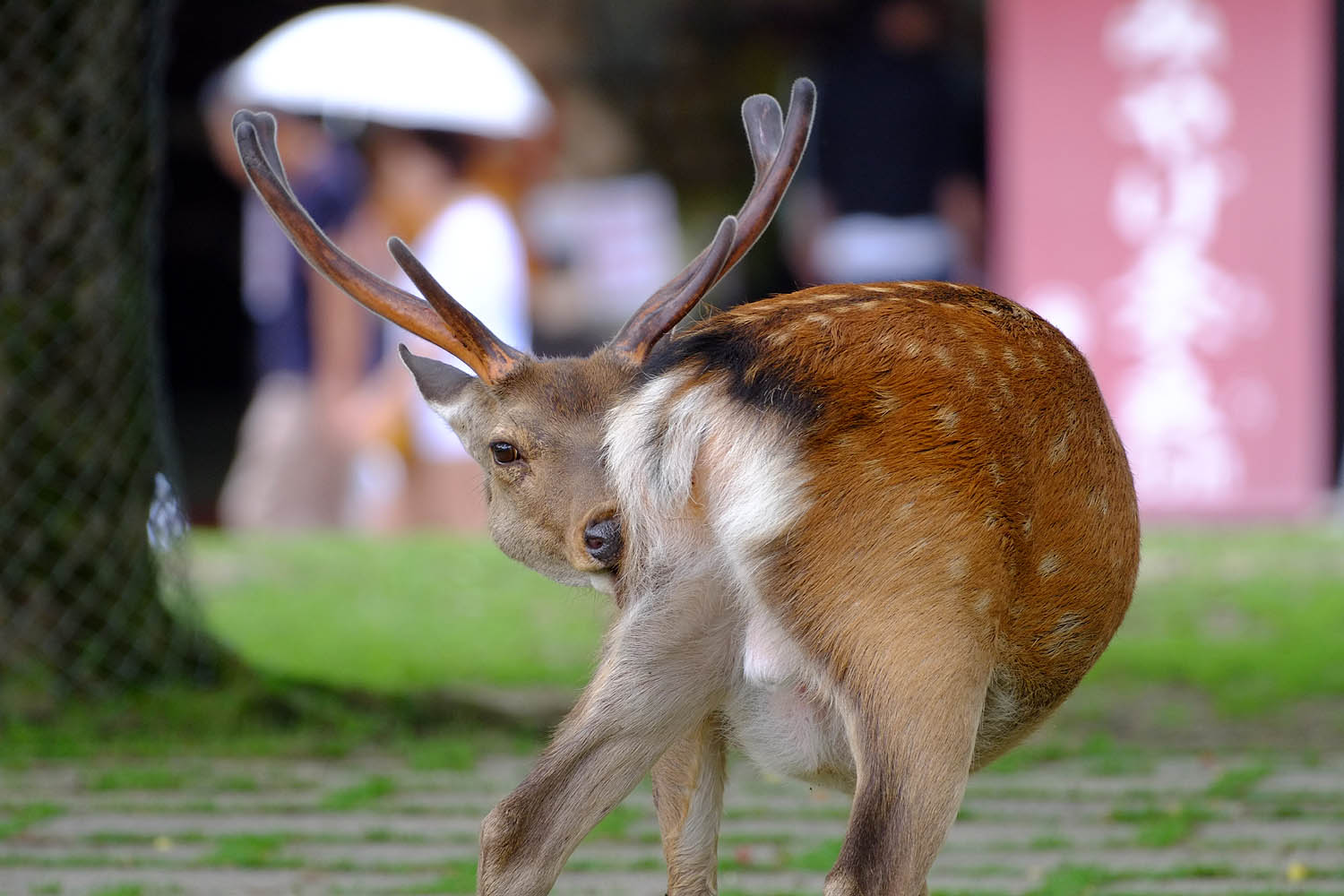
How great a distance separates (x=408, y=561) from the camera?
910 centimetres

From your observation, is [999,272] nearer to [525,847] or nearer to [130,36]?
[130,36]

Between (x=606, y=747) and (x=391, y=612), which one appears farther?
(x=391, y=612)

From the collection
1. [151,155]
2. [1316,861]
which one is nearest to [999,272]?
[151,155]

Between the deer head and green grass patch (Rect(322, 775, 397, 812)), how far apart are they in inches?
69.5

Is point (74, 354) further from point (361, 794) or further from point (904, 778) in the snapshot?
point (904, 778)

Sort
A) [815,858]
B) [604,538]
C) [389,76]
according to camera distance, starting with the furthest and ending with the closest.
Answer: [389,76]
[815,858]
[604,538]

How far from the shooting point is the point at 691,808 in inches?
135

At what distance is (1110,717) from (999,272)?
15.5ft

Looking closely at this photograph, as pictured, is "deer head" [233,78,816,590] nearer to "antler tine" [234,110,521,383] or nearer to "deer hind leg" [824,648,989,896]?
"antler tine" [234,110,521,383]

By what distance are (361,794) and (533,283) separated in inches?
277

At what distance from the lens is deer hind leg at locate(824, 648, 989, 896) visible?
276 centimetres

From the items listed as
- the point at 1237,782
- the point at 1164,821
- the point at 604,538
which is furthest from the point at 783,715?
the point at 1237,782

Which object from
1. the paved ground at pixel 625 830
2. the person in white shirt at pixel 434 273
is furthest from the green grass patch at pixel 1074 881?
the person in white shirt at pixel 434 273

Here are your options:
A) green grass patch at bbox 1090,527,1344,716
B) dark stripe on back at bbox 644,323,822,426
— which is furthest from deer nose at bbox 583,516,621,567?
green grass patch at bbox 1090,527,1344,716
